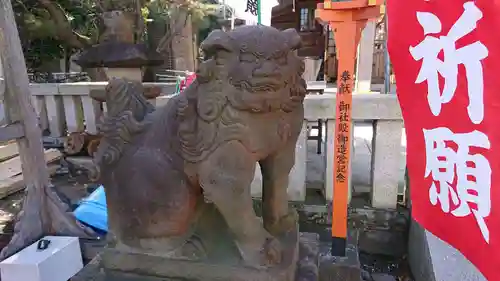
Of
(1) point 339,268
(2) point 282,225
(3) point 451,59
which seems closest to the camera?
(3) point 451,59

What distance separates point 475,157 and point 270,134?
0.57m

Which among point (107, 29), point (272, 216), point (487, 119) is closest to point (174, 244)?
point (272, 216)

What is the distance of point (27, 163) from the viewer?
2.46 metres

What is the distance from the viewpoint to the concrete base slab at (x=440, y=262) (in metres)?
1.89

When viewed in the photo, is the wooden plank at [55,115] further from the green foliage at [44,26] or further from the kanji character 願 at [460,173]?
the kanji character 願 at [460,173]

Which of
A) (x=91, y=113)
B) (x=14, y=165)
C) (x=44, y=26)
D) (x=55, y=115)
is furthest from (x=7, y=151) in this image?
(x=44, y=26)

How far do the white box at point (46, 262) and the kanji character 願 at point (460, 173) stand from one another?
1905 millimetres

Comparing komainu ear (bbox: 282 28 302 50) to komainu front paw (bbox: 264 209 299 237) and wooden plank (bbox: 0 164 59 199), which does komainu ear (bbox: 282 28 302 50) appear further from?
wooden plank (bbox: 0 164 59 199)

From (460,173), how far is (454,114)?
0.55 ft

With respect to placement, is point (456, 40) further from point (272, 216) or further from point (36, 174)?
point (36, 174)

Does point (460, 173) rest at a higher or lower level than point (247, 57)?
lower

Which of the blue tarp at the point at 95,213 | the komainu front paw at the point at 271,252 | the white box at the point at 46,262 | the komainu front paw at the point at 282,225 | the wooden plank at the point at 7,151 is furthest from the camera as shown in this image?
the wooden plank at the point at 7,151

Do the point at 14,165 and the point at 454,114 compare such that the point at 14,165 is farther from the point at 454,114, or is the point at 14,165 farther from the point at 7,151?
the point at 454,114

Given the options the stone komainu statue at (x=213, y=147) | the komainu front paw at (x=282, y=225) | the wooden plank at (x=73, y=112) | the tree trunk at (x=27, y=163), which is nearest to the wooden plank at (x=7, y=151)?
the wooden plank at (x=73, y=112)
